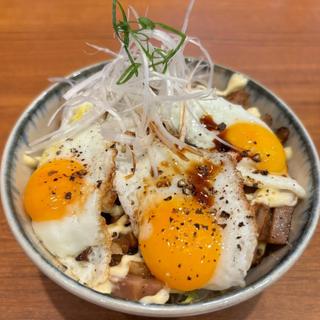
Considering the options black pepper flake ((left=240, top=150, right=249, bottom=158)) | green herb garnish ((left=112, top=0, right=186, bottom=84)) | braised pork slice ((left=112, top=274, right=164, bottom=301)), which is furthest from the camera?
black pepper flake ((left=240, top=150, right=249, bottom=158))

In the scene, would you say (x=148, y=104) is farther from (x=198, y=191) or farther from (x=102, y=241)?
(x=102, y=241)

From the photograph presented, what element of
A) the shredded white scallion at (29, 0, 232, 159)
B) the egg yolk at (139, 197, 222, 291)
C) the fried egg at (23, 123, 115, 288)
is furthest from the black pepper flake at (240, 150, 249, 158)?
the fried egg at (23, 123, 115, 288)

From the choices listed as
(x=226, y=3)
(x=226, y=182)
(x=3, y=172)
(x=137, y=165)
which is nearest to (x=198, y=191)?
(x=226, y=182)

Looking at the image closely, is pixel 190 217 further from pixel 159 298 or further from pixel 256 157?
pixel 256 157

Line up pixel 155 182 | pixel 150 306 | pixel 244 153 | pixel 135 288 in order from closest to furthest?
pixel 150 306
pixel 135 288
pixel 155 182
pixel 244 153

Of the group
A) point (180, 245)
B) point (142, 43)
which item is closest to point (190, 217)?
point (180, 245)

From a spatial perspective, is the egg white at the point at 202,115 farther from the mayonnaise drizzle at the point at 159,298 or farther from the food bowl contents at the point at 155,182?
the mayonnaise drizzle at the point at 159,298

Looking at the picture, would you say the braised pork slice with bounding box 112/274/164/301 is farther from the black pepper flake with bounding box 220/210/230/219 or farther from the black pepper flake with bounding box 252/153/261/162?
the black pepper flake with bounding box 252/153/261/162

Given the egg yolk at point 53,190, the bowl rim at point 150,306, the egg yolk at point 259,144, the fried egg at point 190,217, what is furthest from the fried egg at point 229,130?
the egg yolk at point 53,190
